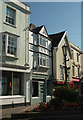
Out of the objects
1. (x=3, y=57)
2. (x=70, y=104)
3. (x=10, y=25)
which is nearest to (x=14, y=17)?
(x=10, y=25)

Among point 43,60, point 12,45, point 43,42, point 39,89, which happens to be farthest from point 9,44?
point 39,89

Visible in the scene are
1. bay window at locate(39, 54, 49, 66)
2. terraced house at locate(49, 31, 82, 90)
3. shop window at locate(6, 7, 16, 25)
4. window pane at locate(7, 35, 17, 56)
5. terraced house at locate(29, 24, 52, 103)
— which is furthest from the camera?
terraced house at locate(49, 31, 82, 90)

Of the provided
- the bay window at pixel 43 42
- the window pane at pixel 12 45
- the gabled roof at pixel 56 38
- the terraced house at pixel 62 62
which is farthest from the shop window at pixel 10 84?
the gabled roof at pixel 56 38

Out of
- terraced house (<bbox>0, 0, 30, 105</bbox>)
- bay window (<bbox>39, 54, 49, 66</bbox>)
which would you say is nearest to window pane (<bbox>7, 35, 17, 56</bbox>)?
terraced house (<bbox>0, 0, 30, 105</bbox>)

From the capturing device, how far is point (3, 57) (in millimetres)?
13852

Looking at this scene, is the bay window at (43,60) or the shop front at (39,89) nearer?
the shop front at (39,89)

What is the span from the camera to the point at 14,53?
1515cm

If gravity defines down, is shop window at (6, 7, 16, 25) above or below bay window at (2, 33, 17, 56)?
above

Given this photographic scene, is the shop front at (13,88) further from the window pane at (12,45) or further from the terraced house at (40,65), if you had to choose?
the window pane at (12,45)

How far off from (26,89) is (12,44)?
15.1 feet

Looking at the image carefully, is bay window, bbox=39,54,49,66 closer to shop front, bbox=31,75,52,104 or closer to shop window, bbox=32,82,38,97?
shop front, bbox=31,75,52,104

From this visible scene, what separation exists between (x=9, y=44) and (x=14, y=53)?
39.5 inches

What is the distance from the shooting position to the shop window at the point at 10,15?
14961mm

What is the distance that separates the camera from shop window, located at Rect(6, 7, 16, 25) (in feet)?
49.1
